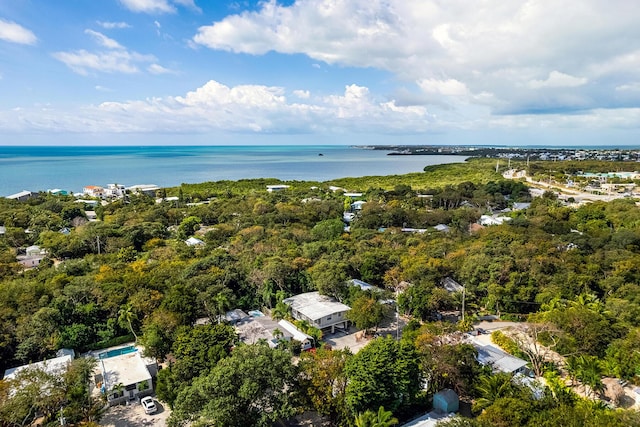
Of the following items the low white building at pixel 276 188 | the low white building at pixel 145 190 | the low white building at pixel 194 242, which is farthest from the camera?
the low white building at pixel 276 188

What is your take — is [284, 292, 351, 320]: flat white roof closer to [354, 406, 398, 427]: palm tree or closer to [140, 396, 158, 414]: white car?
[140, 396, 158, 414]: white car

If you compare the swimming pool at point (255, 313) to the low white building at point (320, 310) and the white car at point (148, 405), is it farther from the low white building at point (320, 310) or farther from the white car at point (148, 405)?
the white car at point (148, 405)

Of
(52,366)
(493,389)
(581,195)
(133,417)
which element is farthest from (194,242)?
(581,195)

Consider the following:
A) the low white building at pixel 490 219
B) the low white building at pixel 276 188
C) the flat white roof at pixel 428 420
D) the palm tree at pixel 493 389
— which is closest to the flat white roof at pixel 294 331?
the flat white roof at pixel 428 420

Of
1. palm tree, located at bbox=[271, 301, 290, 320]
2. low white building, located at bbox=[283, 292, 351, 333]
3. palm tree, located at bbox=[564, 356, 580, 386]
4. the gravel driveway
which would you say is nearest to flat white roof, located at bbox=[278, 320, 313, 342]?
palm tree, located at bbox=[271, 301, 290, 320]

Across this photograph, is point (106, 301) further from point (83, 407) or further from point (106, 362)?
point (83, 407)
